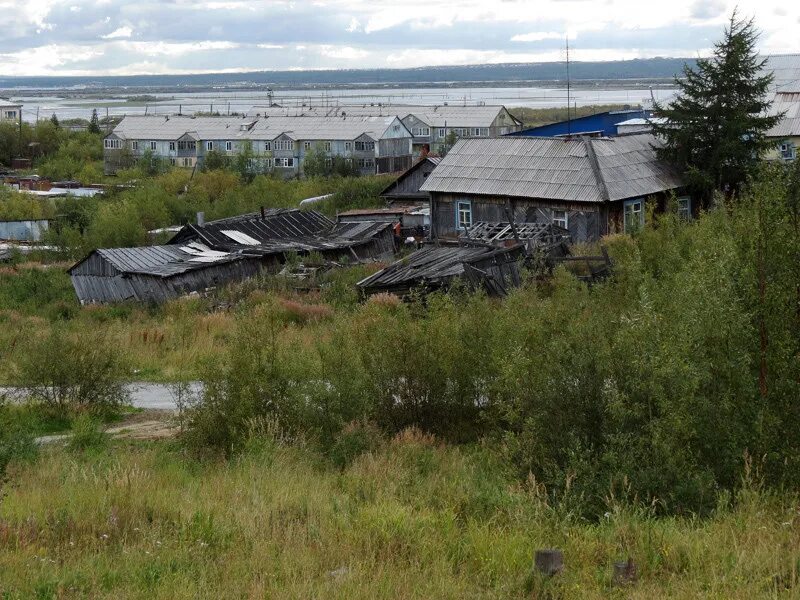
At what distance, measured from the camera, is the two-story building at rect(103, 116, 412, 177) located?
74062 mm

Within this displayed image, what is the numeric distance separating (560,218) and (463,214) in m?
3.78

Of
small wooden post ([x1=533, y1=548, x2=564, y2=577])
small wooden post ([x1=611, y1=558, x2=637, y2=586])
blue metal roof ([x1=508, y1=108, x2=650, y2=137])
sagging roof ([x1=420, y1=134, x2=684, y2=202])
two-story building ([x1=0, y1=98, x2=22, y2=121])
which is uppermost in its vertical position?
two-story building ([x1=0, y1=98, x2=22, y2=121])

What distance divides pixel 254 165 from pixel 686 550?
2662 inches

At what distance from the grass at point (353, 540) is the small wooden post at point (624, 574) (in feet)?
0.27

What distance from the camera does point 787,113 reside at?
42.2 m

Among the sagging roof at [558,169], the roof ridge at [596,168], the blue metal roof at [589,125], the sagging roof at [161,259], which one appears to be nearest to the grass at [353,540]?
the roof ridge at [596,168]

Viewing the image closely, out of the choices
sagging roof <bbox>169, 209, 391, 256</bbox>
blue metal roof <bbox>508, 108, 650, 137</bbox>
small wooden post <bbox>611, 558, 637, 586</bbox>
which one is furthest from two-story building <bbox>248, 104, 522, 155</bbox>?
small wooden post <bbox>611, 558, 637, 586</bbox>

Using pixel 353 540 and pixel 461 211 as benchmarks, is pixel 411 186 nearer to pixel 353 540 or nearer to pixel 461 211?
pixel 461 211

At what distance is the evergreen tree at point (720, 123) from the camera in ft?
103

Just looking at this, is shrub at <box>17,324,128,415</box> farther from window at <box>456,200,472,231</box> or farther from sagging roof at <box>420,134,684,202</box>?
window at <box>456,200,472,231</box>

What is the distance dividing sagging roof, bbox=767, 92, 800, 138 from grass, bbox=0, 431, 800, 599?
35.5 m

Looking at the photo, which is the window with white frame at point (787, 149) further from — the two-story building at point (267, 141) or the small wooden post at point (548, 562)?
the small wooden post at point (548, 562)

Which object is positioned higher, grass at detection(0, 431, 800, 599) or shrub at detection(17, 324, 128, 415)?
grass at detection(0, 431, 800, 599)

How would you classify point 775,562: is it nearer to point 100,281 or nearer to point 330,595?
point 330,595
